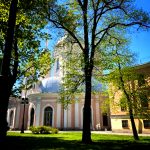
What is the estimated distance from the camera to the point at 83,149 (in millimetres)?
11945

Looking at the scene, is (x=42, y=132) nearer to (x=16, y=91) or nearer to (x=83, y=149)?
(x=16, y=91)

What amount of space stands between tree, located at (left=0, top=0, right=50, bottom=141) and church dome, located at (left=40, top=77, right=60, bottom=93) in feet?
72.8

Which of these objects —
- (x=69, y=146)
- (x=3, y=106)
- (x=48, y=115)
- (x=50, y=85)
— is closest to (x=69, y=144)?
(x=69, y=146)

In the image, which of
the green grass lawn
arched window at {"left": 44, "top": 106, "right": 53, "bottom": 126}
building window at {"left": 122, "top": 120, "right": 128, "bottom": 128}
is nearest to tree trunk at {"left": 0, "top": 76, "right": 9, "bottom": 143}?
the green grass lawn

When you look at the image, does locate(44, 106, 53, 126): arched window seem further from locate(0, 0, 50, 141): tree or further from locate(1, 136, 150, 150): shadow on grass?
locate(1, 136, 150, 150): shadow on grass

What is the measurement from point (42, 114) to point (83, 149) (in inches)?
1338

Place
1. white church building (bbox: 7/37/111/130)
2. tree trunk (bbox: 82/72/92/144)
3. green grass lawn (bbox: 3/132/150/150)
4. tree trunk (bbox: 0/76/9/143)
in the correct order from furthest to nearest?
white church building (bbox: 7/37/111/130), tree trunk (bbox: 82/72/92/144), green grass lawn (bbox: 3/132/150/150), tree trunk (bbox: 0/76/9/143)

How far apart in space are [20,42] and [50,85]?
28.2 m

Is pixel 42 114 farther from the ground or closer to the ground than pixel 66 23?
closer to the ground

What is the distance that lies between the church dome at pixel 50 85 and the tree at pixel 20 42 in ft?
72.8

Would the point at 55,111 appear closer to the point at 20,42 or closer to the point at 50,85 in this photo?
the point at 50,85

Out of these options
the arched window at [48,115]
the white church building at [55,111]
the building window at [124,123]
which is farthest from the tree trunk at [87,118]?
the arched window at [48,115]

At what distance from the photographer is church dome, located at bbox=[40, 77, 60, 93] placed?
46562 millimetres

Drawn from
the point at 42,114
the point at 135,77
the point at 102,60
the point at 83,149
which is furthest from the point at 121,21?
the point at 42,114
